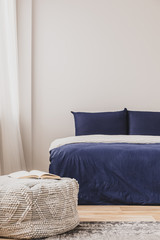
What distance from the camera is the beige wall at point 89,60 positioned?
4559mm

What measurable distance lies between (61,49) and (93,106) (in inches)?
34.0

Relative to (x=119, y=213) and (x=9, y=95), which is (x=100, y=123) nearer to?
(x=9, y=95)

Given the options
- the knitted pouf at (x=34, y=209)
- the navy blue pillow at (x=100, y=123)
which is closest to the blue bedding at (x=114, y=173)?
the knitted pouf at (x=34, y=209)

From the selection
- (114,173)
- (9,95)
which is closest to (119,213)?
(114,173)

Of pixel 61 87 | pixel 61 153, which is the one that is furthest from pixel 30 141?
pixel 61 153

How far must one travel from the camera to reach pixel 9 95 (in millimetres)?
4074

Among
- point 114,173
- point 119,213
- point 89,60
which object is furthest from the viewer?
point 89,60

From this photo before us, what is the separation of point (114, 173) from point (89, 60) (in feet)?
6.89

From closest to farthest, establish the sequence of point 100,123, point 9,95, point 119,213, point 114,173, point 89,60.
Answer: point 119,213
point 114,173
point 9,95
point 100,123
point 89,60

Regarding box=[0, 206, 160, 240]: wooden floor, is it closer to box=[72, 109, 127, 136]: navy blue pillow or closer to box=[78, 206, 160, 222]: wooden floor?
box=[78, 206, 160, 222]: wooden floor

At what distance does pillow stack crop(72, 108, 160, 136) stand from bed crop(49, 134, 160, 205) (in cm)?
121

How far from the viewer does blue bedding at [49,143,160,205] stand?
2.90m

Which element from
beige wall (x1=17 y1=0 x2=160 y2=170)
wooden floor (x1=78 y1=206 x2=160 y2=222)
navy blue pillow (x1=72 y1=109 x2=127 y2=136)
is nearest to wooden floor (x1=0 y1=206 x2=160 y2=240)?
wooden floor (x1=78 y1=206 x2=160 y2=222)

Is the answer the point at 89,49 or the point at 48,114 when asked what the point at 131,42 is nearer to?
the point at 89,49
